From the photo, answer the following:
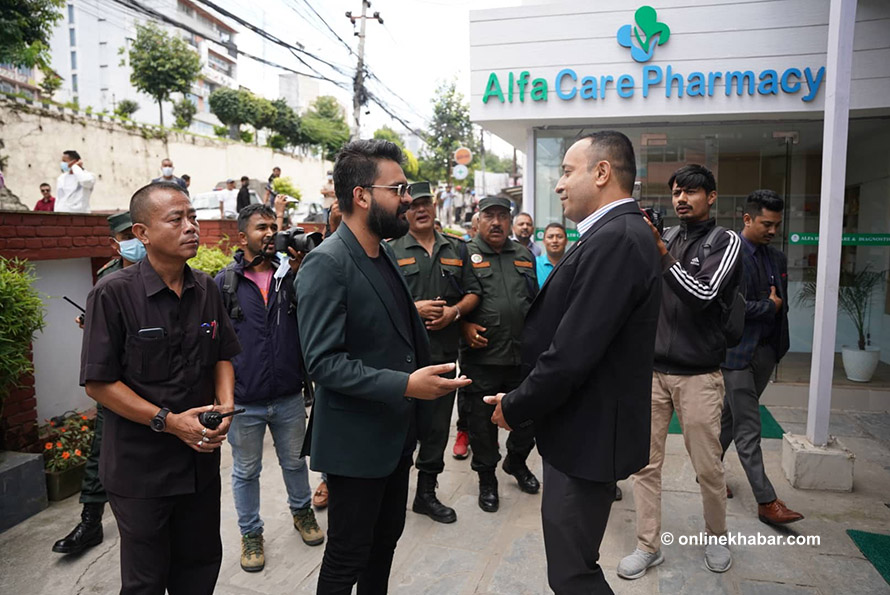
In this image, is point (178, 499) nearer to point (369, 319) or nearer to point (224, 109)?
point (369, 319)

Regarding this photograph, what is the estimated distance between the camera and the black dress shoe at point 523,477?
4.09m

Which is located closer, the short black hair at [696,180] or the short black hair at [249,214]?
the short black hair at [696,180]

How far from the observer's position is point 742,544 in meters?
3.33

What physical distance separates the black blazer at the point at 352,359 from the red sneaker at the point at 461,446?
2.70 metres

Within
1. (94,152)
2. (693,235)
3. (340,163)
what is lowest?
(693,235)

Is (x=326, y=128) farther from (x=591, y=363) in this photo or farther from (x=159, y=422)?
(x=591, y=363)

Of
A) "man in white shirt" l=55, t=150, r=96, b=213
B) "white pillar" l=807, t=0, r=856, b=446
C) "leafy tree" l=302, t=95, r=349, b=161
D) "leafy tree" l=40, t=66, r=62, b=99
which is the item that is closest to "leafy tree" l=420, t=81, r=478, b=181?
"leafy tree" l=302, t=95, r=349, b=161

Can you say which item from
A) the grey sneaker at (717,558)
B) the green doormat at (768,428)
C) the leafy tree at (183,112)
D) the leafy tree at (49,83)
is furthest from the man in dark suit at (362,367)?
the leafy tree at (183,112)

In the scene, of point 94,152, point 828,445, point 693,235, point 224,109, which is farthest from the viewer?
point 224,109

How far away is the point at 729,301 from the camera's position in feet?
9.77

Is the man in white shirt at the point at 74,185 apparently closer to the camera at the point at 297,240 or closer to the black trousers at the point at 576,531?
the camera at the point at 297,240

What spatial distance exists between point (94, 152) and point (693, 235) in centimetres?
2546

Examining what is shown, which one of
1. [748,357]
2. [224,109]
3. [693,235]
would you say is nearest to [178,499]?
[693,235]

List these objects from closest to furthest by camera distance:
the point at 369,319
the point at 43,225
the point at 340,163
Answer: the point at 369,319, the point at 340,163, the point at 43,225
